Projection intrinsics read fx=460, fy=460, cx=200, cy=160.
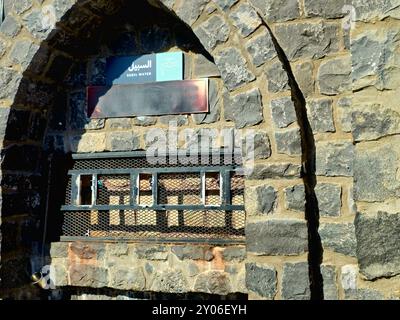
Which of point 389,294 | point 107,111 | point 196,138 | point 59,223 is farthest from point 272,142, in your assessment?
point 59,223

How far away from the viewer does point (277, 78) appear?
8.29 feet

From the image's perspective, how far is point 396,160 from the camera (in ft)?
6.16

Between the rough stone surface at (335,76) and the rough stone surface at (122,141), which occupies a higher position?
the rough stone surface at (335,76)

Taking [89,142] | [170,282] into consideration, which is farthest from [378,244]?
[89,142]

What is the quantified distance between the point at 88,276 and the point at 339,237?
1745 mm

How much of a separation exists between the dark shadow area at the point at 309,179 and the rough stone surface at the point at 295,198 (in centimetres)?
4

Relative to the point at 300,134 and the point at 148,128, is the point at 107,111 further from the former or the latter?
the point at 300,134

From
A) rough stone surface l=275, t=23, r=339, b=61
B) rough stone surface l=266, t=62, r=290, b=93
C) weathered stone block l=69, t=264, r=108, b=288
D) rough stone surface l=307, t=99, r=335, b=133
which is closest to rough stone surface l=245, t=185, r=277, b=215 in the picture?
rough stone surface l=307, t=99, r=335, b=133

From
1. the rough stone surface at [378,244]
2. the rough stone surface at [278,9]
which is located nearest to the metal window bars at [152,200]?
the rough stone surface at [278,9]

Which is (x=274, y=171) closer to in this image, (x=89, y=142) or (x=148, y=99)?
(x=148, y=99)

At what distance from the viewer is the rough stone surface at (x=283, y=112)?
8.16ft

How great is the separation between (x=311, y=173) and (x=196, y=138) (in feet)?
2.92

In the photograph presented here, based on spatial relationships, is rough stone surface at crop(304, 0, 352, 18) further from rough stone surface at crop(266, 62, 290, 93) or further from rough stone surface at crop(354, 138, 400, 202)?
rough stone surface at crop(354, 138, 400, 202)

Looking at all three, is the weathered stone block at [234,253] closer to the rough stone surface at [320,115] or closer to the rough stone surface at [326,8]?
the rough stone surface at [320,115]
